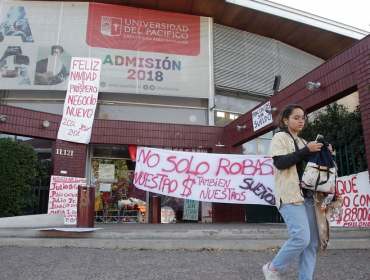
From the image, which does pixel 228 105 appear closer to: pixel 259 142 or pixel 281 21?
pixel 259 142

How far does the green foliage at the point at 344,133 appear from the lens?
784cm

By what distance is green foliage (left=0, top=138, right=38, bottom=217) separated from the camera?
9352 millimetres

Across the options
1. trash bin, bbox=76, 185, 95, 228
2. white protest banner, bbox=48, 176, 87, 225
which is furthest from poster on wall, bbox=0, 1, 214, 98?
trash bin, bbox=76, 185, 95, 228

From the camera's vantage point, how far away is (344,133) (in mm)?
8297

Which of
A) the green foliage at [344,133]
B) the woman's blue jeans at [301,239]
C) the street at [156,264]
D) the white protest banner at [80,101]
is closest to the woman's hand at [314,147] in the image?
the woman's blue jeans at [301,239]

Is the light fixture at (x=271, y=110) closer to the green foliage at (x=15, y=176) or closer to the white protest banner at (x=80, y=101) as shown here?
the white protest banner at (x=80, y=101)

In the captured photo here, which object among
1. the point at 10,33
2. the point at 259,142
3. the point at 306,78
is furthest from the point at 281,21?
the point at 10,33

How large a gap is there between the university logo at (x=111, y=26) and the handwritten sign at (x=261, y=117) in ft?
22.5

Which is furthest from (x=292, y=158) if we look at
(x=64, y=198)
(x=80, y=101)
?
(x=80, y=101)

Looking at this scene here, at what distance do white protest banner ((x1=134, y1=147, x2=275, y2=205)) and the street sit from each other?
4.24 m

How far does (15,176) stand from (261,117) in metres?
7.41

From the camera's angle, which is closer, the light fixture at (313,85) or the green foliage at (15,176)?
the light fixture at (313,85)

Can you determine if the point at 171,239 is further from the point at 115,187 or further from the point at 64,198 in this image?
the point at 115,187

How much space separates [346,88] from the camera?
7.22 m
